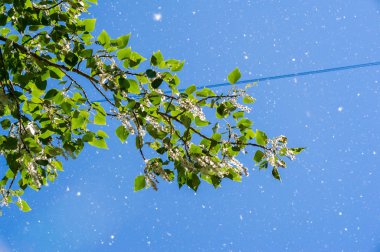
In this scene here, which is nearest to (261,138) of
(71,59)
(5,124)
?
(71,59)

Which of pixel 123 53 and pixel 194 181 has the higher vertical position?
pixel 123 53

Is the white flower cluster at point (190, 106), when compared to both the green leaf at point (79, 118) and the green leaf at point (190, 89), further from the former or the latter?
the green leaf at point (79, 118)

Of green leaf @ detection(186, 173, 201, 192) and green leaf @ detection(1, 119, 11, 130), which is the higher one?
green leaf @ detection(1, 119, 11, 130)

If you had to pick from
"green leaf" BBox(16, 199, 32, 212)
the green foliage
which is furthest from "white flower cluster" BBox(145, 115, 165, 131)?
"green leaf" BBox(16, 199, 32, 212)

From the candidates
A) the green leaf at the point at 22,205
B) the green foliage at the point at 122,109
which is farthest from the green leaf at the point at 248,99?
the green leaf at the point at 22,205

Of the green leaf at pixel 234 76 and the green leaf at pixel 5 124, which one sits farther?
the green leaf at pixel 5 124

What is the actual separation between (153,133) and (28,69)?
0.38 m

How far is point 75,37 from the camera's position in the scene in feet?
4.46

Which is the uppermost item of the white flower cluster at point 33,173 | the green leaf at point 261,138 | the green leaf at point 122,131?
the green leaf at point 122,131

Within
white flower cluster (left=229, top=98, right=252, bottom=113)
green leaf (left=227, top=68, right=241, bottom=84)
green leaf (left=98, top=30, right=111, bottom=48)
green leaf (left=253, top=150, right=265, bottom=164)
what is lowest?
green leaf (left=253, top=150, right=265, bottom=164)

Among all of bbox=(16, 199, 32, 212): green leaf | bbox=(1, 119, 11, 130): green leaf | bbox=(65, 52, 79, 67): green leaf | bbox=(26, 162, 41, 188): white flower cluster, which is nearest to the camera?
bbox=(26, 162, 41, 188): white flower cluster

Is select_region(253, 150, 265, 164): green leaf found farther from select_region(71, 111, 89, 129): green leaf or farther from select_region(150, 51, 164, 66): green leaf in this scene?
select_region(71, 111, 89, 129): green leaf

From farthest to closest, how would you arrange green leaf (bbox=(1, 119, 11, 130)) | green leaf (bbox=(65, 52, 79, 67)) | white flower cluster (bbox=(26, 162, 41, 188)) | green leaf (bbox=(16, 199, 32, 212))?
green leaf (bbox=(16, 199, 32, 212)) → green leaf (bbox=(1, 119, 11, 130)) → green leaf (bbox=(65, 52, 79, 67)) → white flower cluster (bbox=(26, 162, 41, 188))

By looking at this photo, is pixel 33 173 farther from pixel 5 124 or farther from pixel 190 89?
pixel 190 89
